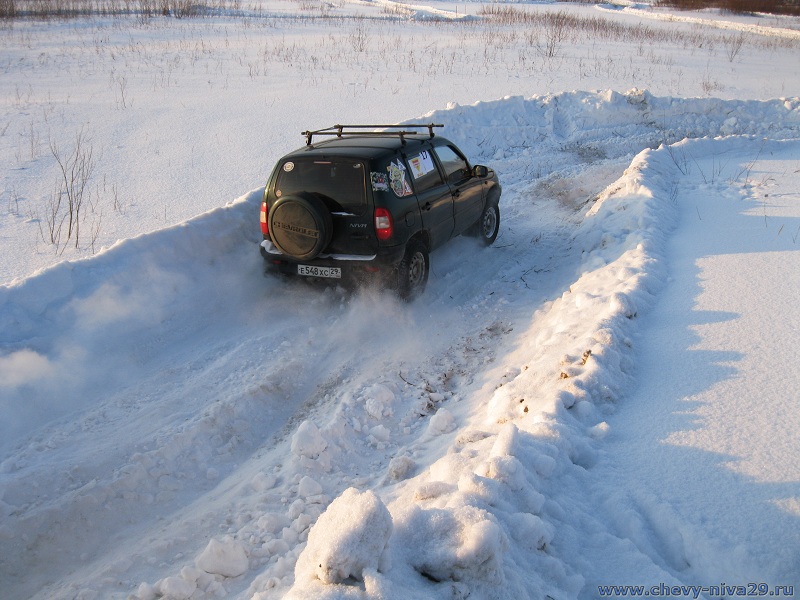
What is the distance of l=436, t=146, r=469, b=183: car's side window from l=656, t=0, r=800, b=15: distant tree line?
4830 centimetres

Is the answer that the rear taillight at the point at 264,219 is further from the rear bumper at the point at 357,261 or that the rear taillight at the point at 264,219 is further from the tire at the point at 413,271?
the tire at the point at 413,271

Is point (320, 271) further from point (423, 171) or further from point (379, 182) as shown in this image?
point (423, 171)

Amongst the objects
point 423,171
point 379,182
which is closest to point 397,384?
point 379,182

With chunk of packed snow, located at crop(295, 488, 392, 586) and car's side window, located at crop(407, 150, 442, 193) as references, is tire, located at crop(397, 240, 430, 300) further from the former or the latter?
chunk of packed snow, located at crop(295, 488, 392, 586)

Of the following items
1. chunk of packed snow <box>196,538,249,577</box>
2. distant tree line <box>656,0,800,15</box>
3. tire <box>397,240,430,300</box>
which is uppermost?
distant tree line <box>656,0,800,15</box>

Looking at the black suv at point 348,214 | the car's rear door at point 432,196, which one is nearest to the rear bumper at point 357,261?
the black suv at point 348,214

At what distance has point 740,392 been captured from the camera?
182 inches

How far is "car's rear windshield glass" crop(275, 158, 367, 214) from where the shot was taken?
271 inches

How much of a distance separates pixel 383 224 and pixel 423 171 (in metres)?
1.20

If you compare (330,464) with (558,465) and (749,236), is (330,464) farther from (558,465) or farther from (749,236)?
(749,236)

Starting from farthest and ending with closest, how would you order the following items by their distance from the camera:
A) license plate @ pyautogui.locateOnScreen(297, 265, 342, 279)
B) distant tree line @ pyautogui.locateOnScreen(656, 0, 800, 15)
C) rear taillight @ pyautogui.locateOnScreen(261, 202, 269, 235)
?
distant tree line @ pyautogui.locateOnScreen(656, 0, 800, 15) < rear taillight @ pyautogui.locateOnScreen(261, 202, 269, 235) < license plate @ pyautogui.locateOnScreen(297, 265, 342, 279)

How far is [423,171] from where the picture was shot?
25.4ft

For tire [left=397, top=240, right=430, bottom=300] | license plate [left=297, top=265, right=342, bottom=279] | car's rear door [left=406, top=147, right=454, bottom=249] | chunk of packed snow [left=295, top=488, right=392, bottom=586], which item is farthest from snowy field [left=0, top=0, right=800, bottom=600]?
car's rear door [left=406, top=147, right=454, bottom=249]

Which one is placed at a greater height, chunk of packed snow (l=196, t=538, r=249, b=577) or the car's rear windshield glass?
the car's rear windshield glass
